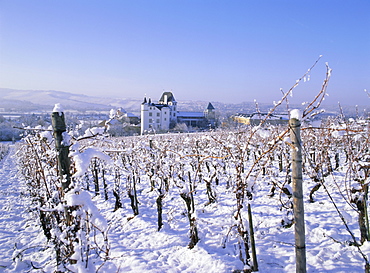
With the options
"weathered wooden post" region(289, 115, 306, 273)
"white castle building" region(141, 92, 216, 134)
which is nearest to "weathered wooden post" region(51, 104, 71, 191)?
"weathered wooden post" region(289, 115, 306, 273)

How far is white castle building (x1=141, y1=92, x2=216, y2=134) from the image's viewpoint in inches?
1932

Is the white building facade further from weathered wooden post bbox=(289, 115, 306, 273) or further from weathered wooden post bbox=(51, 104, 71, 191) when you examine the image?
weathered wooden post bbox=(289, 115, 306, 273)

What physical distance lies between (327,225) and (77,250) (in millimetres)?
5122

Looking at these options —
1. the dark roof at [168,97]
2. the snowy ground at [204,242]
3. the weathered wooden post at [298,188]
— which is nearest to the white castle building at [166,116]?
the dark roof at [168,97]

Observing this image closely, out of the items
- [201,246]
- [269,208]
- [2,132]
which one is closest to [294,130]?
[201,246]

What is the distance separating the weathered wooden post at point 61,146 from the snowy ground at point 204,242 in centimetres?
129

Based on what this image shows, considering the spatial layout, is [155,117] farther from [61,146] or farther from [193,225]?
[61,146]

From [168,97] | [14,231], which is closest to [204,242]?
[14,231]

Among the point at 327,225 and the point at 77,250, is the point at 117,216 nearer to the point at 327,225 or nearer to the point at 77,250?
the point at 77,250

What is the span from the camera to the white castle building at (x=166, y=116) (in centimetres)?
4906

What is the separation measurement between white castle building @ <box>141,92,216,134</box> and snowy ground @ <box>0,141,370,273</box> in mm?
34523

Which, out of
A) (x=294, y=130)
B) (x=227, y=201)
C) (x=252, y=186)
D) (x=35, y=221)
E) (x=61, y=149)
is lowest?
(x=35, y=221)

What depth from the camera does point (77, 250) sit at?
2.49m

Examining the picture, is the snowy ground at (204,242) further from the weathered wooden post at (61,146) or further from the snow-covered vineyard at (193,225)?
the weathered wooden post at (61,146)
